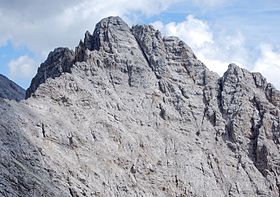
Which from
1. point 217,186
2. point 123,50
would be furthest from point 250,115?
point 123,50

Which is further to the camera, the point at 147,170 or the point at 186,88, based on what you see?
the point at 186,88

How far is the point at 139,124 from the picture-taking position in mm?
109188

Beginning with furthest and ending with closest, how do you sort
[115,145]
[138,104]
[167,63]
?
[167,63] → [138,104] → [115,145]

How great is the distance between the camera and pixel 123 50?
4596 inches

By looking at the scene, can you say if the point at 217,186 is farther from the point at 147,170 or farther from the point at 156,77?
the point at 156,77

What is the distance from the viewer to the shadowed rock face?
93.4 m

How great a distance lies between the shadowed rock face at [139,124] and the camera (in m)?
93.4

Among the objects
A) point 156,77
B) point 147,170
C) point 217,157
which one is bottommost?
point 147,170

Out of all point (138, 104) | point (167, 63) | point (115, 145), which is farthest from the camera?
point (167, 63)

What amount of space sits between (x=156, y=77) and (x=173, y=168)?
17582mm

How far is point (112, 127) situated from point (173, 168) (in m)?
11.0

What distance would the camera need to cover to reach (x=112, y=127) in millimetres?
103812

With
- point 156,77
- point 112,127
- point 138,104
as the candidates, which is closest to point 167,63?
point 156,77

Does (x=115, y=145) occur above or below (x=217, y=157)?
below
